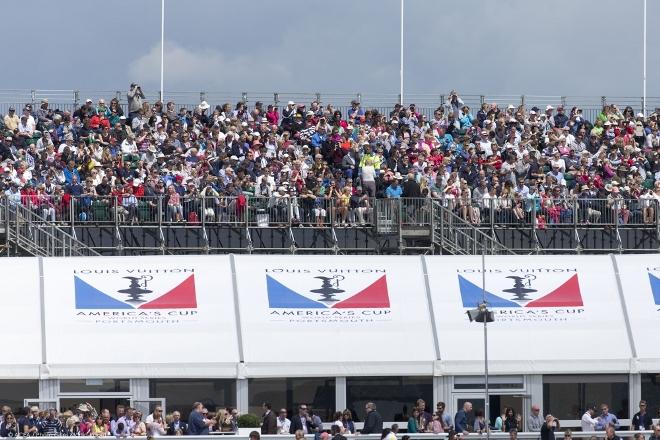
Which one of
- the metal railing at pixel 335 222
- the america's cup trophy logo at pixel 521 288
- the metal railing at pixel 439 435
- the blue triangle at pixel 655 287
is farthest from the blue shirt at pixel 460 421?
the blue triangle at pixel 655 287

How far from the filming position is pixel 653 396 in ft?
149

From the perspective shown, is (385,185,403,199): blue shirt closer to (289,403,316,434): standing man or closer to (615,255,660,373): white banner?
(615,255,660,373): white banner

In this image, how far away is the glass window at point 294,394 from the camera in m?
43.6

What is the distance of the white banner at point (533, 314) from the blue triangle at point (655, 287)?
96cm

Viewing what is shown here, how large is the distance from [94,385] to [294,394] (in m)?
4.59

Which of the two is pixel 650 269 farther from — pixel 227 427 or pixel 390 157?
pixel 227 427

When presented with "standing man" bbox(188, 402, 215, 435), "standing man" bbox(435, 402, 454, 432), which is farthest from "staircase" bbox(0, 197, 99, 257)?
"standing man" bbox(435, 402, 454, 432)

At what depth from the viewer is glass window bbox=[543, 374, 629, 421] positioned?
147 feet

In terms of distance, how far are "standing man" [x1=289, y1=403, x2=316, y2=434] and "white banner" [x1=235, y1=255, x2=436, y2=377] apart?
249cm

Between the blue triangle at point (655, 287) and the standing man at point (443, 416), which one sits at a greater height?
the blue triangle at point (655, 287)

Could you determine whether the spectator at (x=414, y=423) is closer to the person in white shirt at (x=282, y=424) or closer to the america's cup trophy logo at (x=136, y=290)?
the person in white shirt at (x=282, y=424)

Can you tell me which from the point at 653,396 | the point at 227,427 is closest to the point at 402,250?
the point at 653,396

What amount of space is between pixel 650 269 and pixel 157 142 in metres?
14.0

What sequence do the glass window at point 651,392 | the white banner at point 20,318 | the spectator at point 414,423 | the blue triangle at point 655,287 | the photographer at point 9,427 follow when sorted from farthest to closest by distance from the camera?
1. the blue triangle at point 655,287
2. the glass window at point 651,392
3. the white banner at point 20,318
4. the spectator at point 414,423
5. the photographer at point 9,427
